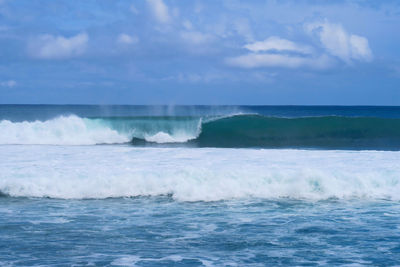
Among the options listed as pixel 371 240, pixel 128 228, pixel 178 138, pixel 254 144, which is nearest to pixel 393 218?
pixel 371 240

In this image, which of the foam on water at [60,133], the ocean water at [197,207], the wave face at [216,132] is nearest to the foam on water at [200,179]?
the ocean water at [197,207]

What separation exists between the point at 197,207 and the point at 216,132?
14.1m

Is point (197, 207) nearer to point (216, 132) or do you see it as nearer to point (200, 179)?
point (200, 179)

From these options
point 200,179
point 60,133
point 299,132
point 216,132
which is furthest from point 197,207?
point 299,132

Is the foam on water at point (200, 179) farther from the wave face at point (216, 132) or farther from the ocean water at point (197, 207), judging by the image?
the wave face at point (216, 132)

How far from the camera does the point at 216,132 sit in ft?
70.8

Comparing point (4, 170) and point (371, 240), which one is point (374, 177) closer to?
point (371, 240)

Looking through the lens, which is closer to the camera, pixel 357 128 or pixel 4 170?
pixel 4 170

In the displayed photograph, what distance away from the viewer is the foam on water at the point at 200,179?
8.41 metres

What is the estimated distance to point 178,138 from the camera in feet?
68.9

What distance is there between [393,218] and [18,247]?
4.85 meters

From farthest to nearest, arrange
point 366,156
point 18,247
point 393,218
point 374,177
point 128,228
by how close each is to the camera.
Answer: point 366,156
point 374,177
point 393,218
point 128,228
point 18,247

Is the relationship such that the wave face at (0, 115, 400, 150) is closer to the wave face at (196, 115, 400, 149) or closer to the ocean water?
the wave face at (196, 115, 400, 149)

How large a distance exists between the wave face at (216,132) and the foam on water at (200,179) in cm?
857
